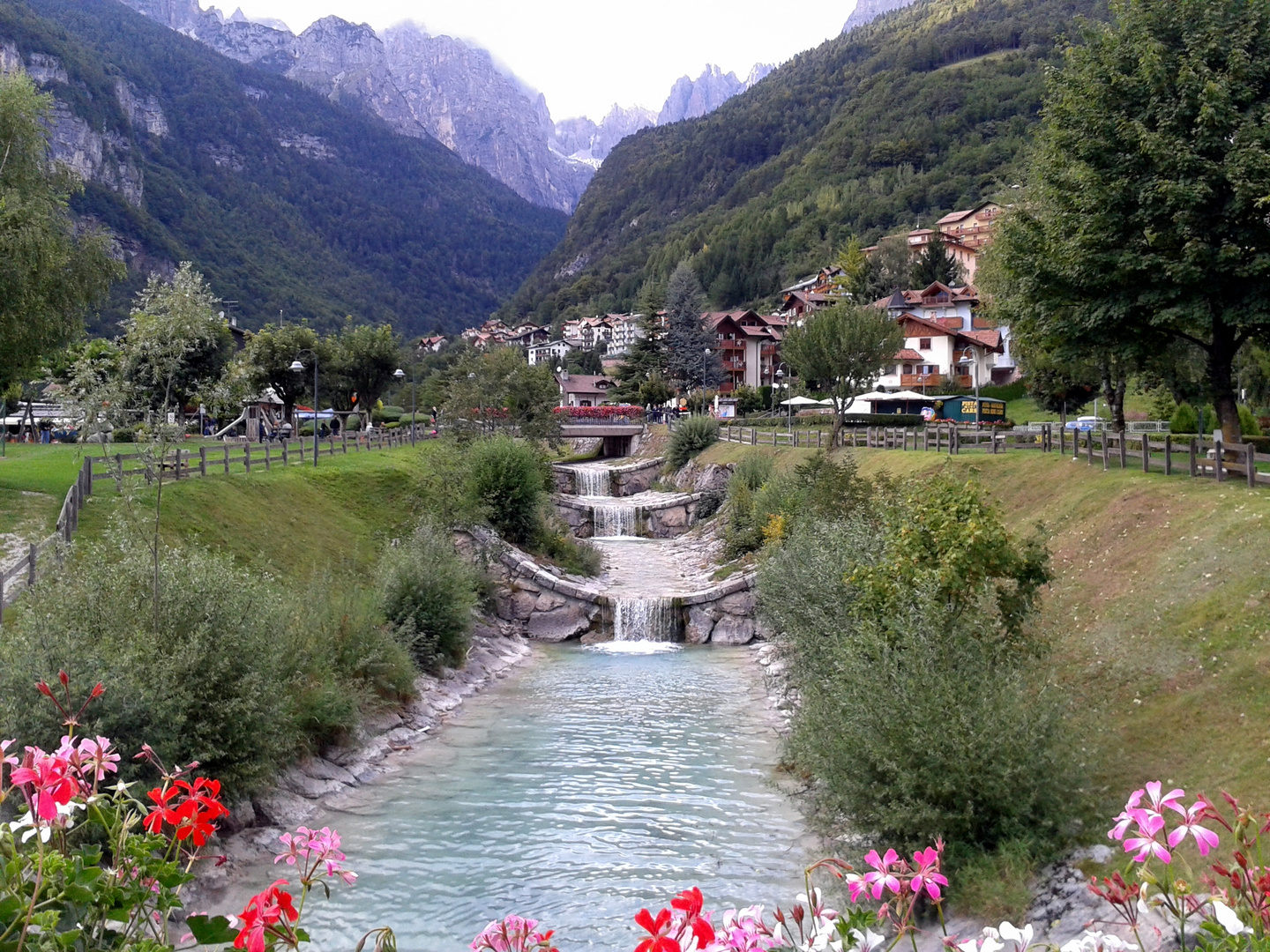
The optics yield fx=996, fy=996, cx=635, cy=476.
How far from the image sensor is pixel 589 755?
1903 cm

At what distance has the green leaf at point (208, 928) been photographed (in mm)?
3729

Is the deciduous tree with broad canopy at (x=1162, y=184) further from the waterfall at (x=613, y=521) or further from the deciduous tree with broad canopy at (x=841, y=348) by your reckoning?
the waterfall at (x=613, y=521)

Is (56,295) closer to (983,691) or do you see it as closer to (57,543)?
(57,543)

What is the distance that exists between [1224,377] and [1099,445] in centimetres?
458

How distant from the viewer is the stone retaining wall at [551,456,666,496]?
63.4 metres

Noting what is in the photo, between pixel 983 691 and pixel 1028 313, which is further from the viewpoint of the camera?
pixel 1028 313

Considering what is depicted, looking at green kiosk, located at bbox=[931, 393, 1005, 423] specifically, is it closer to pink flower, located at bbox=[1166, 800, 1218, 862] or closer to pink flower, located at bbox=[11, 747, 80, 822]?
Result: pink flower, located at bbox=[1166, 800, 1218, 862]

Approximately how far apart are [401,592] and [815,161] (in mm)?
184453

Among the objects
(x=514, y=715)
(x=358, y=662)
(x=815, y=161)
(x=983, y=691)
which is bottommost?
(x=514, y=715)

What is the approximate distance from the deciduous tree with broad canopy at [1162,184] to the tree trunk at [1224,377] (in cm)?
4

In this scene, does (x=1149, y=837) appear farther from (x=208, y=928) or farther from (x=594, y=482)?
(x=594, y=482)

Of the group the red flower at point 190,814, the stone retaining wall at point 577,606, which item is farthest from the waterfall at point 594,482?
the red flower at point 190,814

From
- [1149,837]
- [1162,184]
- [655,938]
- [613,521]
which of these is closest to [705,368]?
[613,521]

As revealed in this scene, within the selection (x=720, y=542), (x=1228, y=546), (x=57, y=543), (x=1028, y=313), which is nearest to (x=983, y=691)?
(x=1228, y=546)
